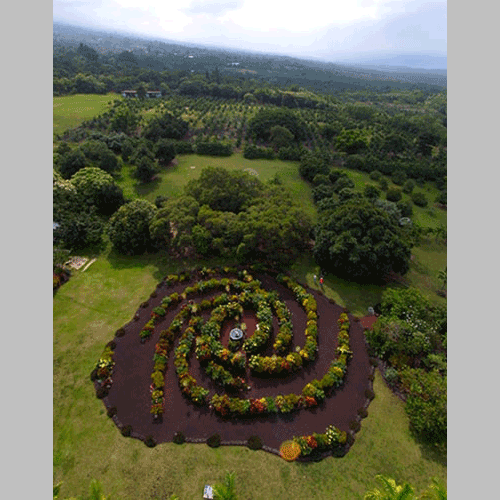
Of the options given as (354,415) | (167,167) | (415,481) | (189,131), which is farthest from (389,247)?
(189,131)

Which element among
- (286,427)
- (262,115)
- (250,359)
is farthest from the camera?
(262,115)

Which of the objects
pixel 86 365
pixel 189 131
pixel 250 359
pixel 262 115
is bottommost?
pixel 86 365

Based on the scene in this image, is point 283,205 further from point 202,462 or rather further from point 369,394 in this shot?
point 202,462

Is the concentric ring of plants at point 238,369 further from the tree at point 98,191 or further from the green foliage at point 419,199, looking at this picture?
the green foliage at point 419,199

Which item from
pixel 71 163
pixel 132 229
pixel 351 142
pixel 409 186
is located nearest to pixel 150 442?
pixel 132 229

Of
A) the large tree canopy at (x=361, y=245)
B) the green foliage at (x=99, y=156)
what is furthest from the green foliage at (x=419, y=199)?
the green foliage at (x=99, y=156)

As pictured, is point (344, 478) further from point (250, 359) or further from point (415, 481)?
point (250, 359)
